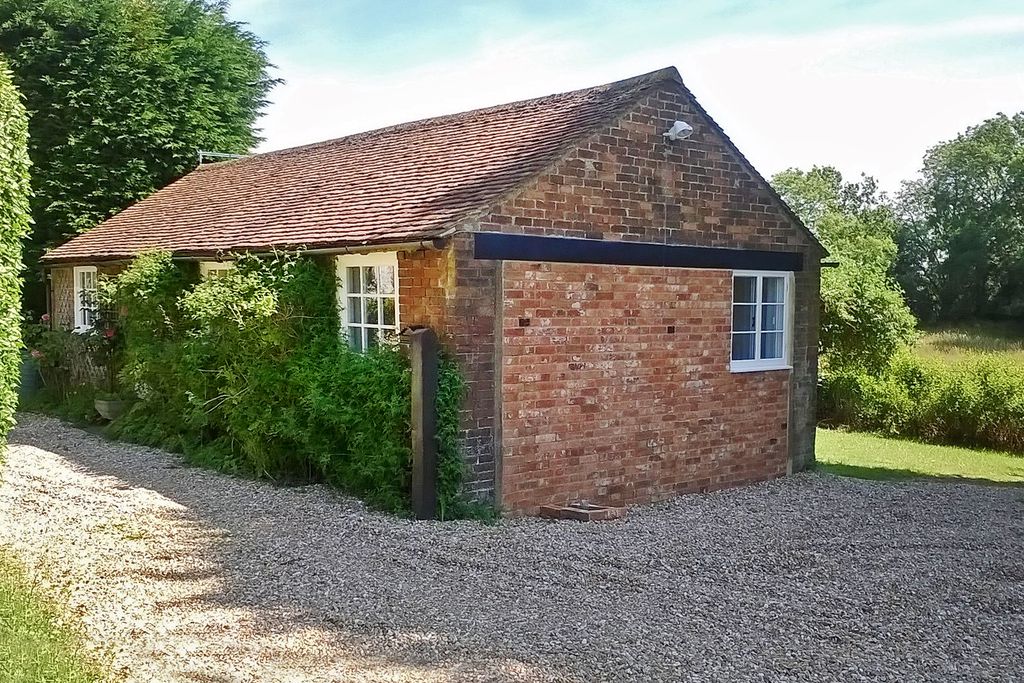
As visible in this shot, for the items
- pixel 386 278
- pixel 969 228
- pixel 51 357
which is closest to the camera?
pixel 386 278

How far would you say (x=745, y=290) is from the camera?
1255cm

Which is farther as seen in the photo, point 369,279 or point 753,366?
point 753,366

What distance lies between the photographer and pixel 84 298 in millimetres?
16891

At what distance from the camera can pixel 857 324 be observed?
784 inches

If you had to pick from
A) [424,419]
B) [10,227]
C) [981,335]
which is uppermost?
[10,227]

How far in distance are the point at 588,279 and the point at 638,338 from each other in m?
1.09

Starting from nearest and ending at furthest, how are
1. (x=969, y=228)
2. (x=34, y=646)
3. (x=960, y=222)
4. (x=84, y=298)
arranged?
(x=34, y=646), (x=84, y=298), (x=969, y=228), (x=960, y=222)

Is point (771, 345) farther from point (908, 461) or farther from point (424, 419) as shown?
point (424, 419)

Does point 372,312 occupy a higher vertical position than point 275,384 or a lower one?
higher

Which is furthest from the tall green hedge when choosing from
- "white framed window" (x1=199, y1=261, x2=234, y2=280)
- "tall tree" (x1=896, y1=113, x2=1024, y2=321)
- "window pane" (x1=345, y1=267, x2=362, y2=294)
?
"tall tree" (x1=896, y1=113, x2=1024, y2=321)

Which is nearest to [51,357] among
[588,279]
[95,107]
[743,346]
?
[95,107]

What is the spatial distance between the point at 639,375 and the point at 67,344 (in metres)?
10.6

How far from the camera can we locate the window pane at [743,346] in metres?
12.5

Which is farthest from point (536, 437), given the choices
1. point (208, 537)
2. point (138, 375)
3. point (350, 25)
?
point (350, 25)
